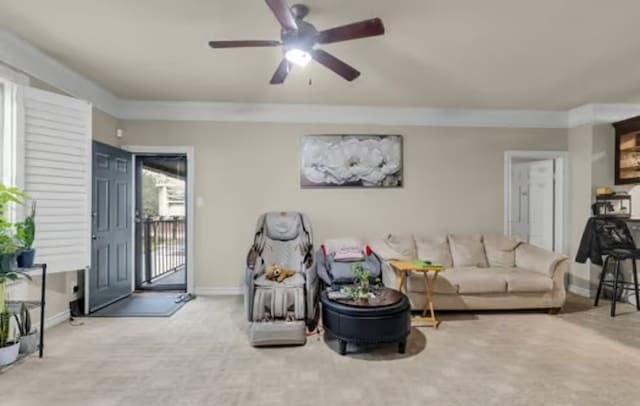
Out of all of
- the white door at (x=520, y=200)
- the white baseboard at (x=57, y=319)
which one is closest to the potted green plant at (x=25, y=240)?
the white baseboard at (x=57, y=319)

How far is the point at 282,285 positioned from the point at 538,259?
2999 mm

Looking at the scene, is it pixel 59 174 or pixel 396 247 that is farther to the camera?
pixel 396 247

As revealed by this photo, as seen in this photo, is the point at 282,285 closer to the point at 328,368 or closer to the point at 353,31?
the point at 328,368

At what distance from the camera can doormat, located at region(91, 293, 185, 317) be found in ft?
12.4

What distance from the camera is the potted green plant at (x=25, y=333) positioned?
8.93 ft

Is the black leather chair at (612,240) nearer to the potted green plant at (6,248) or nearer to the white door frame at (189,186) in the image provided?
the white door frame at (189,186)

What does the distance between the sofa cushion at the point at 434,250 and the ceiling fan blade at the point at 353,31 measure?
292cm

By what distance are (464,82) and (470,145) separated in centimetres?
131

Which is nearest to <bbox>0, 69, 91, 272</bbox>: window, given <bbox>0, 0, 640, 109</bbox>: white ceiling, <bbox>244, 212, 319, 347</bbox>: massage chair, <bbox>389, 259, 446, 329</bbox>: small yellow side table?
<bbox>0, 0, 640, 109</bbox>: white ceiling

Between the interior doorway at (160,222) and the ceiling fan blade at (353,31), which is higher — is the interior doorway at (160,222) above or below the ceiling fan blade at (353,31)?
below

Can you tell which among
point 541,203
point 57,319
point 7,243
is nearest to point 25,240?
point 7,243

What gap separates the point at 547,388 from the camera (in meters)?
2.30

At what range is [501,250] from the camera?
430cm

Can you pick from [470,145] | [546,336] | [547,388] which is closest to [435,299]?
[546,336]
